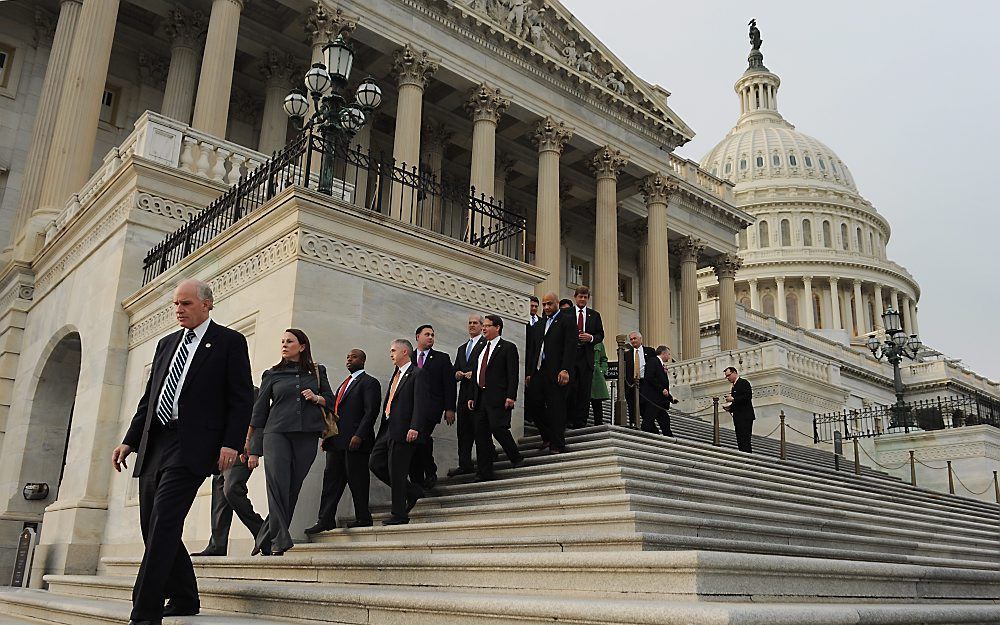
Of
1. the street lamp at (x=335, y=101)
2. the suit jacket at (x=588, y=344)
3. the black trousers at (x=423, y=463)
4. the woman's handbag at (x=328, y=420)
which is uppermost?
the street lamp at (x=335, y=101)

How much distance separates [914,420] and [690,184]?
17.5 metres

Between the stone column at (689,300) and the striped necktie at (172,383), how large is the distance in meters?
29.7

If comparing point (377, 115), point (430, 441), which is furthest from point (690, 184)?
point (430, 441)

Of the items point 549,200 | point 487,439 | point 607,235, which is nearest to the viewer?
point 487,439

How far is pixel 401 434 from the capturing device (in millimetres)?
8266

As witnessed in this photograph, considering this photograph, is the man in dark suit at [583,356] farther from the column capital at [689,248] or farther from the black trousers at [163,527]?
the column capital at [689,248]

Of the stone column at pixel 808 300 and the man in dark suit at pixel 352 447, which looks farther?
the stone column at pixel 808 300

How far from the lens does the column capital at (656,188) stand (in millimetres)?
35188

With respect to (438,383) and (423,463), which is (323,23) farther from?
(423,463)

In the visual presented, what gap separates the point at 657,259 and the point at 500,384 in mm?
25637

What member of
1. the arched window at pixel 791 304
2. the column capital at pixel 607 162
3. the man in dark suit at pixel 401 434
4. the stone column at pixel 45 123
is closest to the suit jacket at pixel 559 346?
the man in dark suit at pixel 401 434

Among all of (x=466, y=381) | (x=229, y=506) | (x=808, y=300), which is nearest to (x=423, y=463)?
(x=466, y=381)

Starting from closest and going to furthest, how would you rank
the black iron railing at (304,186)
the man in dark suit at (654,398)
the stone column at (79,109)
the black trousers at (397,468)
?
the black trousers at (397,468), the black iron railing at (304,186), the man in dark suit at (654,398), the stone column at (79,109)

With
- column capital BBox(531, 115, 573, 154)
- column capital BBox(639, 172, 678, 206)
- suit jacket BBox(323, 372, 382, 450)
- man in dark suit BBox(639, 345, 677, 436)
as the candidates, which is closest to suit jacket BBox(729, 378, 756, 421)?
man in dark suit BBox(639, 345, 677, 436)
